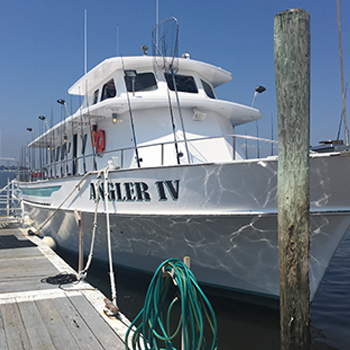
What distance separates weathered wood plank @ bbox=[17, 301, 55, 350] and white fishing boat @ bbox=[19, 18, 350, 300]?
5.04 feet

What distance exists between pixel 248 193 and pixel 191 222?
3.52ft

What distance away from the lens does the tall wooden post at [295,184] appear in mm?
2982

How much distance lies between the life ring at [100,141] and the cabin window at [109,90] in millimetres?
900

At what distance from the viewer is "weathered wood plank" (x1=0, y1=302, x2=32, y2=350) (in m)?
3.20

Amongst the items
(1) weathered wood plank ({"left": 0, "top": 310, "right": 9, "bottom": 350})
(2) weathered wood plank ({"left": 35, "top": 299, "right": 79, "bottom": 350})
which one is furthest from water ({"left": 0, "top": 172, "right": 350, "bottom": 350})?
(1) weathered wood plank ({"left": 0, "top": 310, "right": 9, "bottom": 350})

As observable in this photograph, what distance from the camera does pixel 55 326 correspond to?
11.7 feet

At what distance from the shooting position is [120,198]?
6.10 m

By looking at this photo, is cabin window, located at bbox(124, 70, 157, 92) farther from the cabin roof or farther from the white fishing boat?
the cabin roof

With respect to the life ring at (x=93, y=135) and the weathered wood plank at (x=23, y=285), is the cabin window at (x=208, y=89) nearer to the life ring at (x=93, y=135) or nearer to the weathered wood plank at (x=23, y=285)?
the life ring at (x=93, y=135)

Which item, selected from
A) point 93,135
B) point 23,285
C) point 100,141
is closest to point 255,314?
point 23,285

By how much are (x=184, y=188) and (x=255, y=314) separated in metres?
2.32

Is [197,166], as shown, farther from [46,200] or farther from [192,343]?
[46,200]

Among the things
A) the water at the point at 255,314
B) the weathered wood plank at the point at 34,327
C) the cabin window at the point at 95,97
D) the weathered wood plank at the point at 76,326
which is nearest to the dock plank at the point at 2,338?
the weathered wood plank at the point at 34,327

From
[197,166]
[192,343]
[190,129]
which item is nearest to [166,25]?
[190,129]
